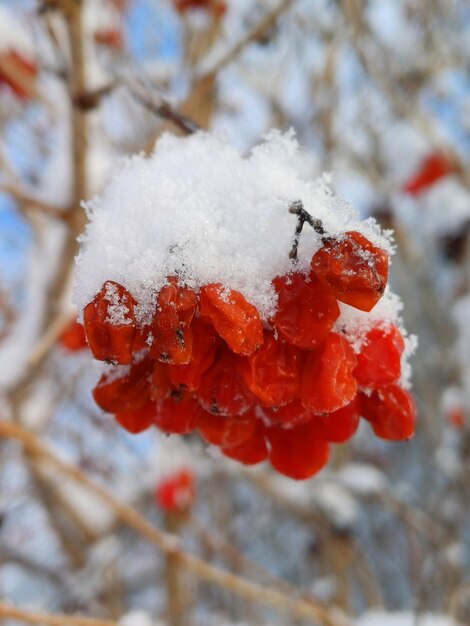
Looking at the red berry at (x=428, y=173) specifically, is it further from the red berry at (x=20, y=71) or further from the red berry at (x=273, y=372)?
the red berry at (x=273, y=372)

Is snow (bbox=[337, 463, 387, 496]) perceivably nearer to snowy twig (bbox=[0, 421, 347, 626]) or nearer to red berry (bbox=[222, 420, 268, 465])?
snowy twig (bbox=[0, 421, 347, 626])

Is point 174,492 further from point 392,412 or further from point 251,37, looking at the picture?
point 392,412

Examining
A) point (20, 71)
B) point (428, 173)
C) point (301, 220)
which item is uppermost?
point (428, 173)

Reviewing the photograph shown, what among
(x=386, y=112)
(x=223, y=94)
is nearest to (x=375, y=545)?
(x=386, y=112)

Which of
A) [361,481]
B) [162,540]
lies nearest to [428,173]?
[361,481]

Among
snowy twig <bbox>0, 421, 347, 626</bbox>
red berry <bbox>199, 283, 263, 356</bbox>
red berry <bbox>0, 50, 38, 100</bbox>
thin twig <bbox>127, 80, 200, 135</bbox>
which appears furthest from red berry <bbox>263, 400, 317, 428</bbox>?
red berry <bbox>0, 50, 38, 100</bbox>

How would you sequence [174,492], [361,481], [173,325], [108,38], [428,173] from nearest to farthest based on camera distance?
[173,325], [108,38], [174,492], [361,481], [428,173]
